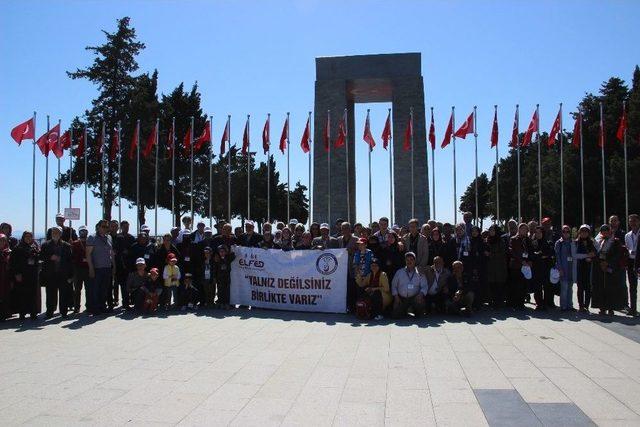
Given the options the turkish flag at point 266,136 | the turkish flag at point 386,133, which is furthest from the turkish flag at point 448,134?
the turkish flag at point 266,136

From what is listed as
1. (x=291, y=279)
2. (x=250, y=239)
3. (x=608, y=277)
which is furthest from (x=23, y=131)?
(x=608, y=277)

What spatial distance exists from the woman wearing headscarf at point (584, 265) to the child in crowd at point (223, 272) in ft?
23.1

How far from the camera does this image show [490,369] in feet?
21.7

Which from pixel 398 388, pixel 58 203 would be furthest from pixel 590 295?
pixel 58 203

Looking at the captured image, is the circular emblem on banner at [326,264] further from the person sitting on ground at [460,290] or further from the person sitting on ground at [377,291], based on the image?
the person sitting on ground at [460,290]

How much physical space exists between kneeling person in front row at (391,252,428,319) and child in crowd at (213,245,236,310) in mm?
3582

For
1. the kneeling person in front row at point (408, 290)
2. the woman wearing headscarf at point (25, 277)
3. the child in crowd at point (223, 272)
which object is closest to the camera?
the kneeling person in front row at point (408, 290)

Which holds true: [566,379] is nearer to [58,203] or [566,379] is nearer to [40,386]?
[40,386]

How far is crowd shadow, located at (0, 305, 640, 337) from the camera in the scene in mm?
9844

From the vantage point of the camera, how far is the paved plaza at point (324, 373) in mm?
5035

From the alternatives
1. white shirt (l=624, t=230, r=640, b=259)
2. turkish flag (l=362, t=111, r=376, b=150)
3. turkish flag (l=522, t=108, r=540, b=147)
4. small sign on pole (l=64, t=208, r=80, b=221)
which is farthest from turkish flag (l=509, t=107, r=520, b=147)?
small sign on pole (l=64, t=208, r=80, b=221)

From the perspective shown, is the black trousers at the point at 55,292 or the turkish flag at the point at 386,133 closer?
the black trousers at the point at 55,292

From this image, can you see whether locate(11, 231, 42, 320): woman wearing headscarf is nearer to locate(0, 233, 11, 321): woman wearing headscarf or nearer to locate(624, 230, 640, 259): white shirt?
locate(0, 233, 11, 321): woman wearing headscarf

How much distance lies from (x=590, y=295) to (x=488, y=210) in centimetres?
7832
